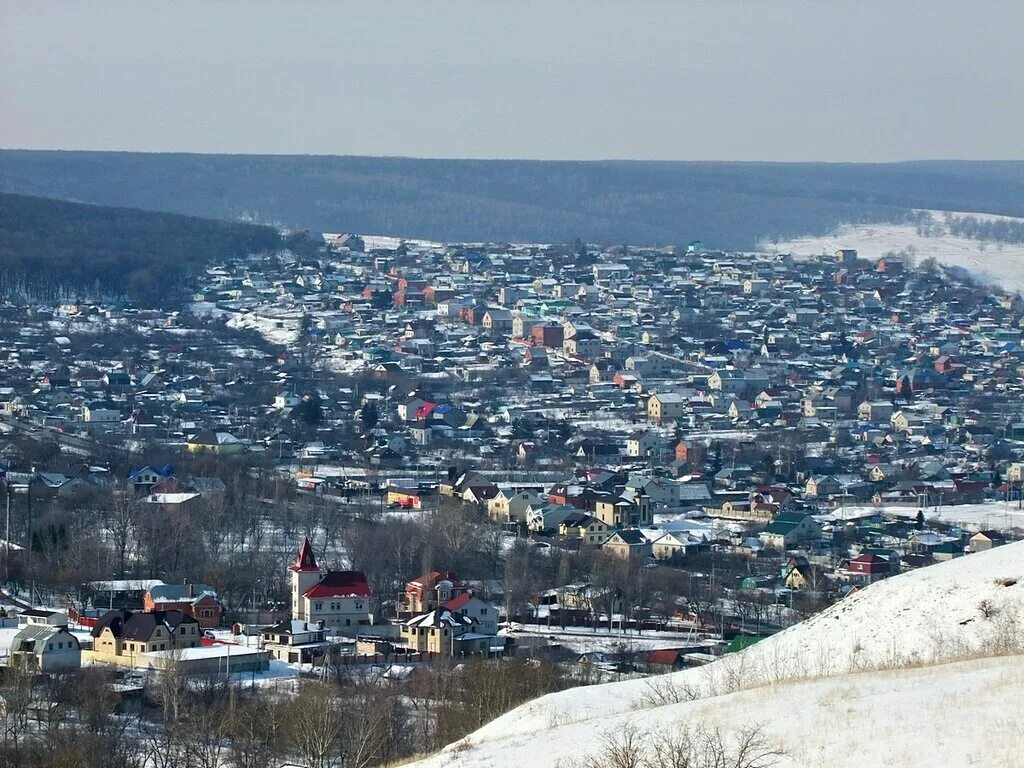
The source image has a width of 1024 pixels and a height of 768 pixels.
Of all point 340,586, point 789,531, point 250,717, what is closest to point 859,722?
point 250,717

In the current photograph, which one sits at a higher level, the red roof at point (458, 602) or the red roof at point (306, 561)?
the red roof at point (306, 561)

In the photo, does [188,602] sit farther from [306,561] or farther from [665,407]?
[665,407]

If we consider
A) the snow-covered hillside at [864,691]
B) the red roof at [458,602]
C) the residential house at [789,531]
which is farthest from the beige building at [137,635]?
the residential house at [789,531]

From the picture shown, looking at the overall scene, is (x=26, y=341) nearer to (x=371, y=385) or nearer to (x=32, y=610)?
(x=371, y=385)

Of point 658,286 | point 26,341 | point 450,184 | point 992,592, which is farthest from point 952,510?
point 450,184

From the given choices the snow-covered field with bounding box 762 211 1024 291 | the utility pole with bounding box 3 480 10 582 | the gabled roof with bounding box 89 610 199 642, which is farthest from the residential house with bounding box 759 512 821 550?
the snow-covered field with bounding box 762 211 1024 291

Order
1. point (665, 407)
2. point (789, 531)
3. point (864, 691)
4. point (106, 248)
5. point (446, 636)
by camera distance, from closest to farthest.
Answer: point (864, 691) < point (446, 636) < point (789, 531) < point (665, 407) < point (106, 248)

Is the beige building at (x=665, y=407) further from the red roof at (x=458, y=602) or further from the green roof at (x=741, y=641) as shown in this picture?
the green roof at (x=741, y=641)
